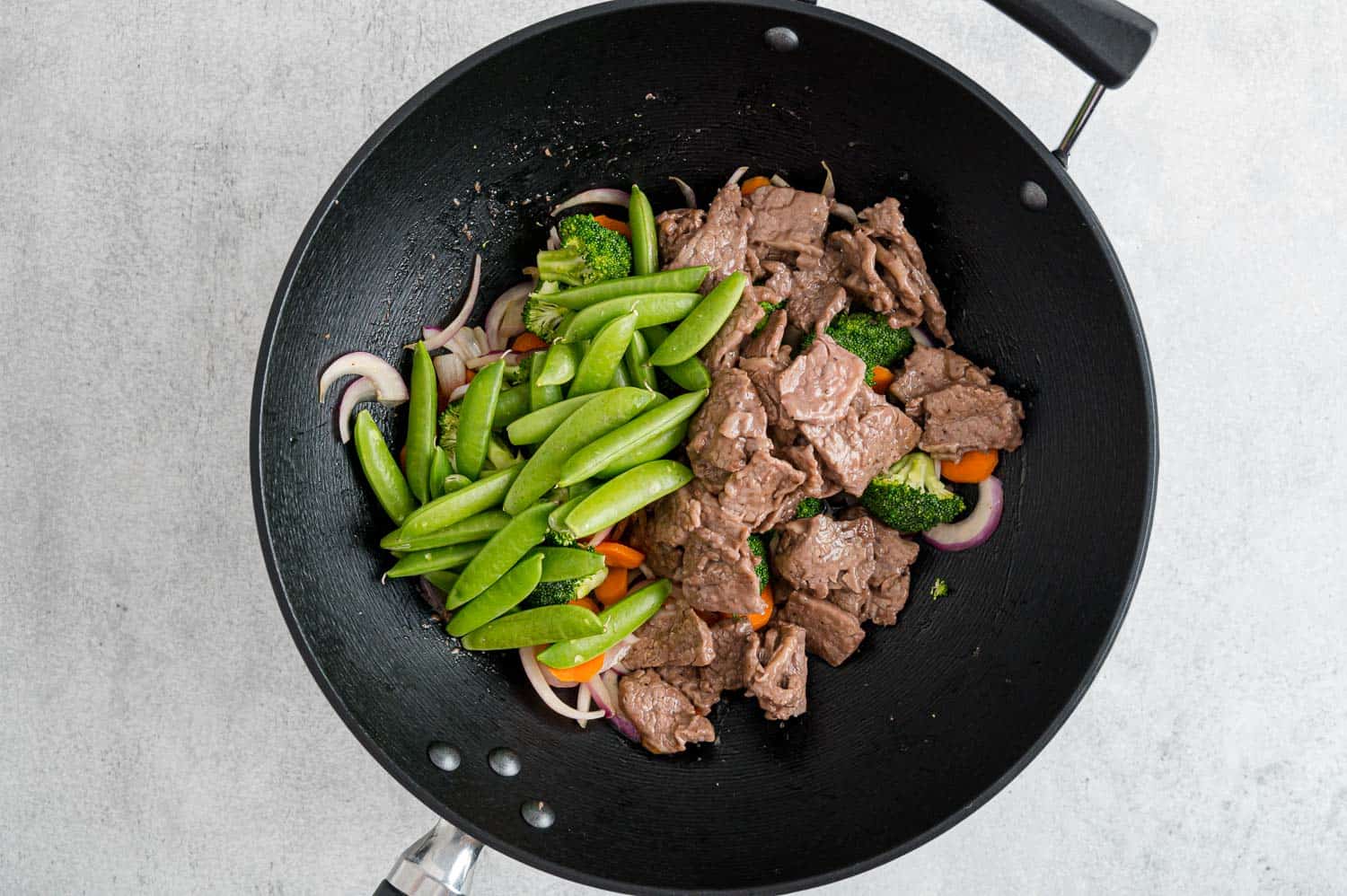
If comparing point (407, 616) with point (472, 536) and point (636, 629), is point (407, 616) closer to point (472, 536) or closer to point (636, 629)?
point (472, 536)

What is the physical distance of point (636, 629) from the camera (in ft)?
9.57

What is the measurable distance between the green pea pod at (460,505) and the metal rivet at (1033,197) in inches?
66.2

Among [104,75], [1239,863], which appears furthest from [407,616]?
[1239,863]

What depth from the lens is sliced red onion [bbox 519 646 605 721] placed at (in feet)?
9.45

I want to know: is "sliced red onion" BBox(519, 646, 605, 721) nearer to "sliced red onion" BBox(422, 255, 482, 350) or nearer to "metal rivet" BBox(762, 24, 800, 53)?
"sliced red onion" BBox(422, 255, 482, 350)

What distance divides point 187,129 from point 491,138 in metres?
A: 1.20

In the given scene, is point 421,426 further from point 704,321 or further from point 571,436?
point 704,321

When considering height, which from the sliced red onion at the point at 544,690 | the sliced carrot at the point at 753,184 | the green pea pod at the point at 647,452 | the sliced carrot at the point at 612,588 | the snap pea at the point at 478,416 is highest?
the sliced carrot at the point at 753,184

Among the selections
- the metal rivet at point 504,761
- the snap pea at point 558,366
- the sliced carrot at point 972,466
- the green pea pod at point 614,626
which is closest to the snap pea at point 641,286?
the snap pea at point 558,366

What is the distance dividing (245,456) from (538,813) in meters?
1.56

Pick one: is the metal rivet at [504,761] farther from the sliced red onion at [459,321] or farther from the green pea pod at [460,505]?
the sliced red onion at [459,321]

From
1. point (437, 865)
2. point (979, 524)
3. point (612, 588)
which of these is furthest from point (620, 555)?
point (979, 524)

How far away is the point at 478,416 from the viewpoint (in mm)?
2730

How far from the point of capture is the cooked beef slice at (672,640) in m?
2.83
